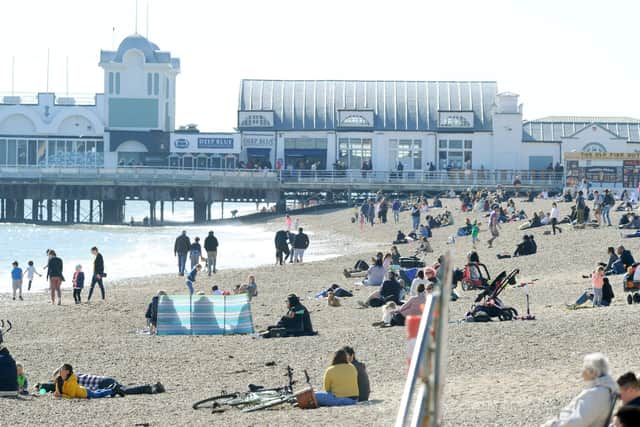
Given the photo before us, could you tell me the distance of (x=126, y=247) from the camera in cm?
4494

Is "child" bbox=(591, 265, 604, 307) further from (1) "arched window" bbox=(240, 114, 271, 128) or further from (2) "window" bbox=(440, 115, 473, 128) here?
(1) "arched window" bbox=(240, 114, 271, 128)

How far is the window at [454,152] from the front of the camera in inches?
2544

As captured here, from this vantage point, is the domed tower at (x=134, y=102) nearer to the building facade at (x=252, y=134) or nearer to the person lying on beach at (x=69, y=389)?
the building facade at (x=252, y=134)

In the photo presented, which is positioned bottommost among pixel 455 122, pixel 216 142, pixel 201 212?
pixel 201 212

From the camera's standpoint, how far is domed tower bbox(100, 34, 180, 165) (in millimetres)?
63844

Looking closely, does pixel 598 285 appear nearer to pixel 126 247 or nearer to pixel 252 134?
pixel 126 247

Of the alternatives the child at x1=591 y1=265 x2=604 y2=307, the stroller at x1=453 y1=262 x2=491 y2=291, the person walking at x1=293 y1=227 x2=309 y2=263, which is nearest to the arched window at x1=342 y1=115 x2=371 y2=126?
the person walking at x1=293 y1=227 x2=309 y2=263

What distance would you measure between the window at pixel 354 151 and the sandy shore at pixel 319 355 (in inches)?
1558

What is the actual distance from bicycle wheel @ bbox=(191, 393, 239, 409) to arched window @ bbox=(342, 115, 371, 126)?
5354cm

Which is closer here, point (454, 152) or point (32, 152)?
point (454, 152)

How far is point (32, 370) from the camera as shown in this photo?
594 inches

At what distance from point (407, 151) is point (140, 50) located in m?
14.3

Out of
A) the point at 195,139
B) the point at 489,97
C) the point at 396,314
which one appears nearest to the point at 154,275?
the point at 396,314

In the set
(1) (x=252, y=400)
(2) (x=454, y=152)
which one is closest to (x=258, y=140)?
(2) (x=454, y=152)
